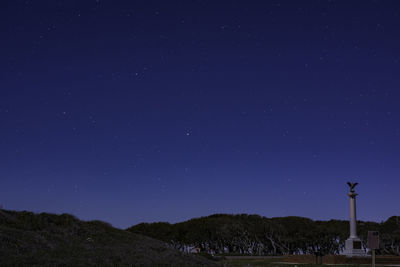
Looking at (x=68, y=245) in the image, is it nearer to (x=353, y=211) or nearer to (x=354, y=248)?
(x=354, y=248)

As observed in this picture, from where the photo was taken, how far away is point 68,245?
2525 cm

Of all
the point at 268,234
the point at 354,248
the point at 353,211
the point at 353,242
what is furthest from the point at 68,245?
the point at 268,234

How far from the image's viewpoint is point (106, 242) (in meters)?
30.2

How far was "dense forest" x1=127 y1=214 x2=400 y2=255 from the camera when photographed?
73.0m

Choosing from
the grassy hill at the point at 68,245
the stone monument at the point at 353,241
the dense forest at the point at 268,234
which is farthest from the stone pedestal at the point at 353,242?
the dense forest at the point at 268,234

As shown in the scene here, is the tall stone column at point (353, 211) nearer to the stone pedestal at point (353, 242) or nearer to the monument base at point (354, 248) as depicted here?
the stone pedestal at point (353, 242)

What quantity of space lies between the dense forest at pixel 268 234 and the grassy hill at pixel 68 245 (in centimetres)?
3946

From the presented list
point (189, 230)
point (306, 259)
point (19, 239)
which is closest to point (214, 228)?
point (189, 230)

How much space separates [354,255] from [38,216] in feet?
99.1

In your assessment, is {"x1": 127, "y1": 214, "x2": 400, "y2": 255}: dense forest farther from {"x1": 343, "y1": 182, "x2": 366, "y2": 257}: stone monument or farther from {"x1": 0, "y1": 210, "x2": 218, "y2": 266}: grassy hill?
{"x1": 0, "y1": 210, "x2": 218, "y2": 266}: grassy hill

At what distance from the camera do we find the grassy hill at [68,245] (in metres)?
20.3

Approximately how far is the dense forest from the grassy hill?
39463 millimetres

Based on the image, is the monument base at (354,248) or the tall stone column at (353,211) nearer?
the monument base at (354,248)

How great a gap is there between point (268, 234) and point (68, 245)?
52.6m
